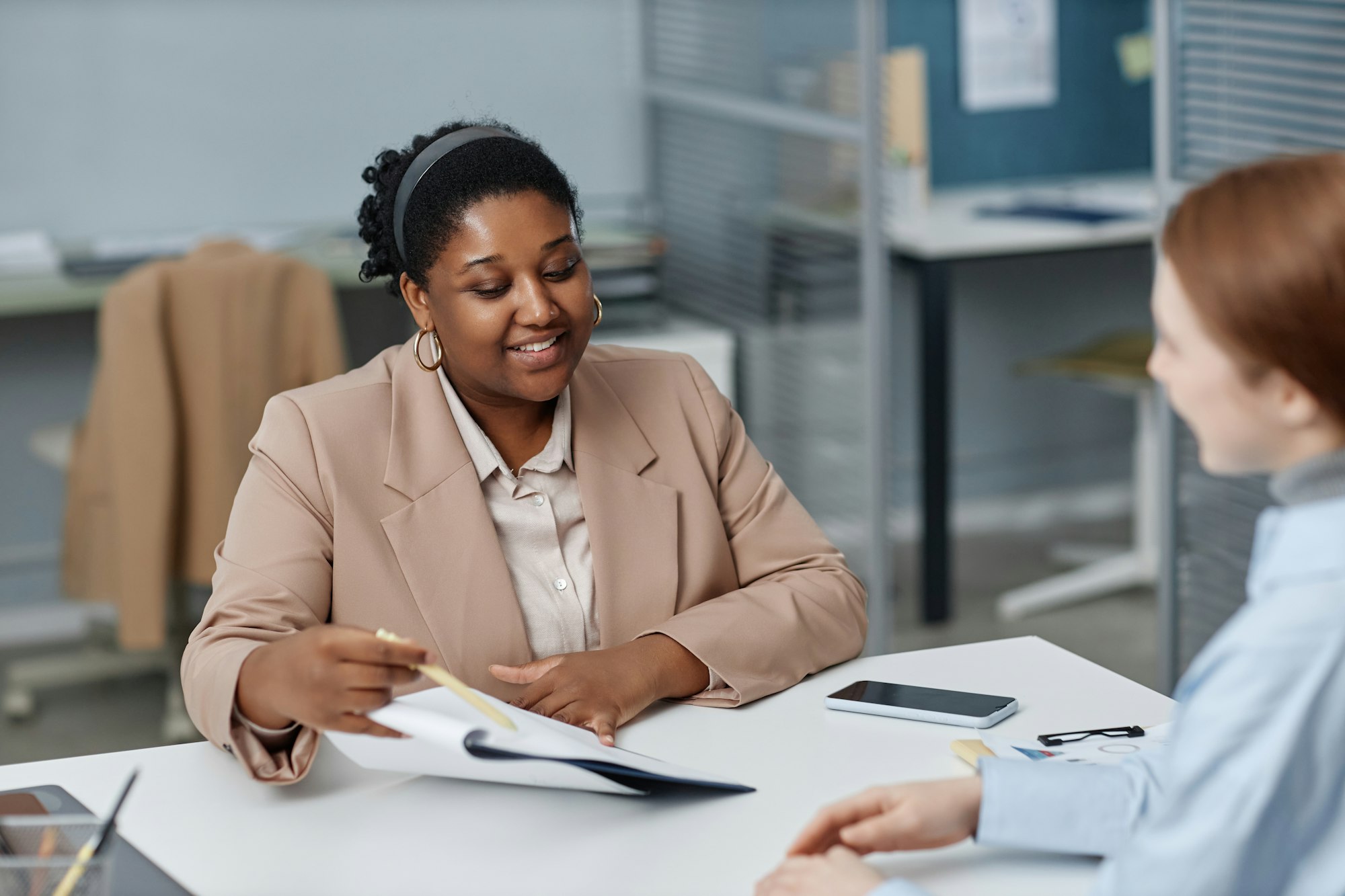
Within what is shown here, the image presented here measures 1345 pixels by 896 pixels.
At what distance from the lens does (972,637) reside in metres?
3.27

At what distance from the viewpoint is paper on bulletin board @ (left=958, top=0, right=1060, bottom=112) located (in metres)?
3.89

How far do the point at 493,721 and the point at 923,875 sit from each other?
305 millimetres

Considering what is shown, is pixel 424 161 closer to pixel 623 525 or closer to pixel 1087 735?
pixel 623 525

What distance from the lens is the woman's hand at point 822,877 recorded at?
2.99 feet

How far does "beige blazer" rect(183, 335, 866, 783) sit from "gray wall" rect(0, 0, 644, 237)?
7.33 ft

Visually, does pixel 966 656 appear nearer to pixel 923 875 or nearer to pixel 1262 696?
pixel 923 875

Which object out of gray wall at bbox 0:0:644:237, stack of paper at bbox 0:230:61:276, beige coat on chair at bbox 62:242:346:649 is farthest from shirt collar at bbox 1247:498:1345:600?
gray wall at bbox 0:0:644:237

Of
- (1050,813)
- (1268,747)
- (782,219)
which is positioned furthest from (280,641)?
(782,219)

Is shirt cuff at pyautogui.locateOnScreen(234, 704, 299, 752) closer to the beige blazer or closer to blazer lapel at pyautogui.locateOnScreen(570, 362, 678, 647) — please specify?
the beige blazer

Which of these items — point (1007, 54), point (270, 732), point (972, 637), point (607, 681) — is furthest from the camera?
point (1007, 54)

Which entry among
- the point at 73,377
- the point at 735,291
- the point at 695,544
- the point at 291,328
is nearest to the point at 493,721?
the point at 695,544

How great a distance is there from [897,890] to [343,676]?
15.9 inches

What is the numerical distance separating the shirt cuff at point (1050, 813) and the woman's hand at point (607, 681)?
330mm

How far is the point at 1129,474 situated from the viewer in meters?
4.31
